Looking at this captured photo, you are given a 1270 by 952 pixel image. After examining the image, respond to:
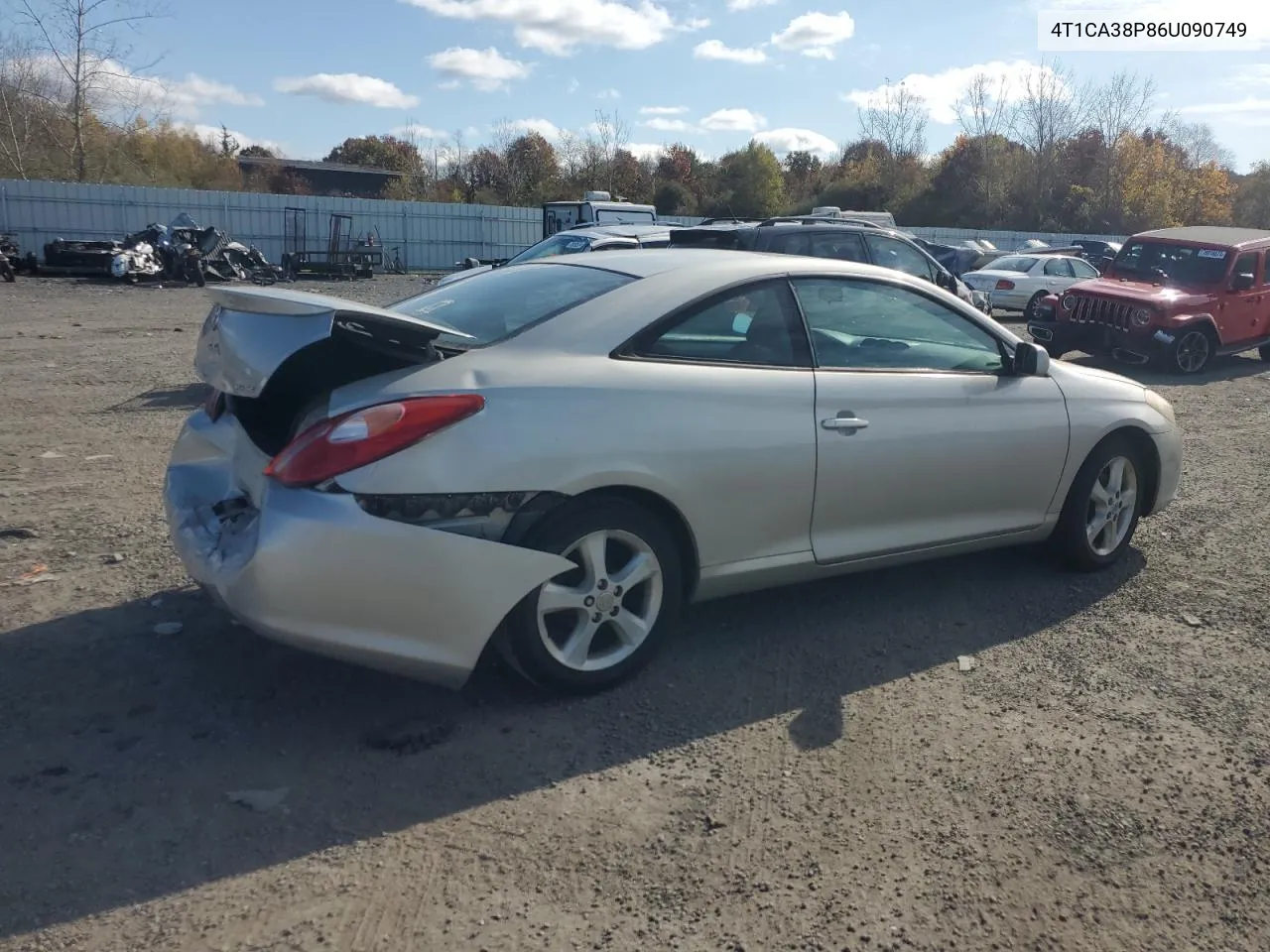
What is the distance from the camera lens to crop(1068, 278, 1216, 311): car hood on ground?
13938mm

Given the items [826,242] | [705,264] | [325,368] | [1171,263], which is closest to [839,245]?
[826,242]

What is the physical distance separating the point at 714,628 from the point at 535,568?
132 centimetres

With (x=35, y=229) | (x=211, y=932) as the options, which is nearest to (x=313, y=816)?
(x=211, y=932)

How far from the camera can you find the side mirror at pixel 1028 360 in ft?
16.2

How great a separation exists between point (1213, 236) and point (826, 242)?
7.45m

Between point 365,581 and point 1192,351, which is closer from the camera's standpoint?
point 365,581

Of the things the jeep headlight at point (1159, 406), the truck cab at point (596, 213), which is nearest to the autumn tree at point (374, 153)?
the truck cab at point (596, 213)

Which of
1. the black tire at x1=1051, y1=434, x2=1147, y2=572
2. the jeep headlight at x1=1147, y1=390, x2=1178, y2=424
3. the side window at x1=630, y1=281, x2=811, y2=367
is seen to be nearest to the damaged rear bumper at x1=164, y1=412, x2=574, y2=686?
the side window at x1=630, y1=281, x2=811, y2=367

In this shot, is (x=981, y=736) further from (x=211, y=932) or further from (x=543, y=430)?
(x=211, y=932)

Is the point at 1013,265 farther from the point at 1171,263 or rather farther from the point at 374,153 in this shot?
the point at 374,153

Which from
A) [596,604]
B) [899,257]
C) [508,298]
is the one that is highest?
[899,257]

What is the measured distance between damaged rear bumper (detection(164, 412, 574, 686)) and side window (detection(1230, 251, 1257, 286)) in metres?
14.1

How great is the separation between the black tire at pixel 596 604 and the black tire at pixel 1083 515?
2.30 meters

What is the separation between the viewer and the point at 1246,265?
14.6 metres
